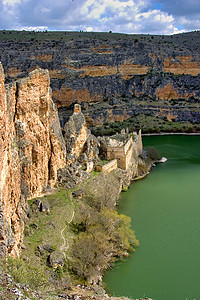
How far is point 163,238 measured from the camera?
2092 cm

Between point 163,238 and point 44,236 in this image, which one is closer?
point 44,236

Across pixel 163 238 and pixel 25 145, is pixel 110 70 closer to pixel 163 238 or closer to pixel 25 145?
pixel 25 145

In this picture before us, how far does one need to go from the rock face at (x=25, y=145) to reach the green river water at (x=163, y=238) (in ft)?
19.9

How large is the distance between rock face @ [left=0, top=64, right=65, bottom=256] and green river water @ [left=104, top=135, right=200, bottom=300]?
19.9ft

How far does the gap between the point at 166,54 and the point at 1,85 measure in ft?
208

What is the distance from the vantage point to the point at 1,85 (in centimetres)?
1462

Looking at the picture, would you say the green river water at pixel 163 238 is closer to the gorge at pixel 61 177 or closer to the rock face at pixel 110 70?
the gorge at pixel 61 177

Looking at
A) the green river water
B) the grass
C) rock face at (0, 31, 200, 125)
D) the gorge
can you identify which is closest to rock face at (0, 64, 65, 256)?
the gorge

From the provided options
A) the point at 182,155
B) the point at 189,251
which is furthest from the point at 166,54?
the point at 189,251

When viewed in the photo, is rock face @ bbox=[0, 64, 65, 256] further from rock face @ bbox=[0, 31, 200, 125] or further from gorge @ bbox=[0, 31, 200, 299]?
rock face @ bbox=[0, 31, 200, 125]

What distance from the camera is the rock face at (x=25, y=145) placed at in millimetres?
14680

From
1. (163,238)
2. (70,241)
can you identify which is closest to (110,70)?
(163,238)

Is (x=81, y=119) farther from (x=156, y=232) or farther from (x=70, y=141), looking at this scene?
(x=156, y=232)

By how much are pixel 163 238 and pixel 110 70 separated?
53335 millimetres
